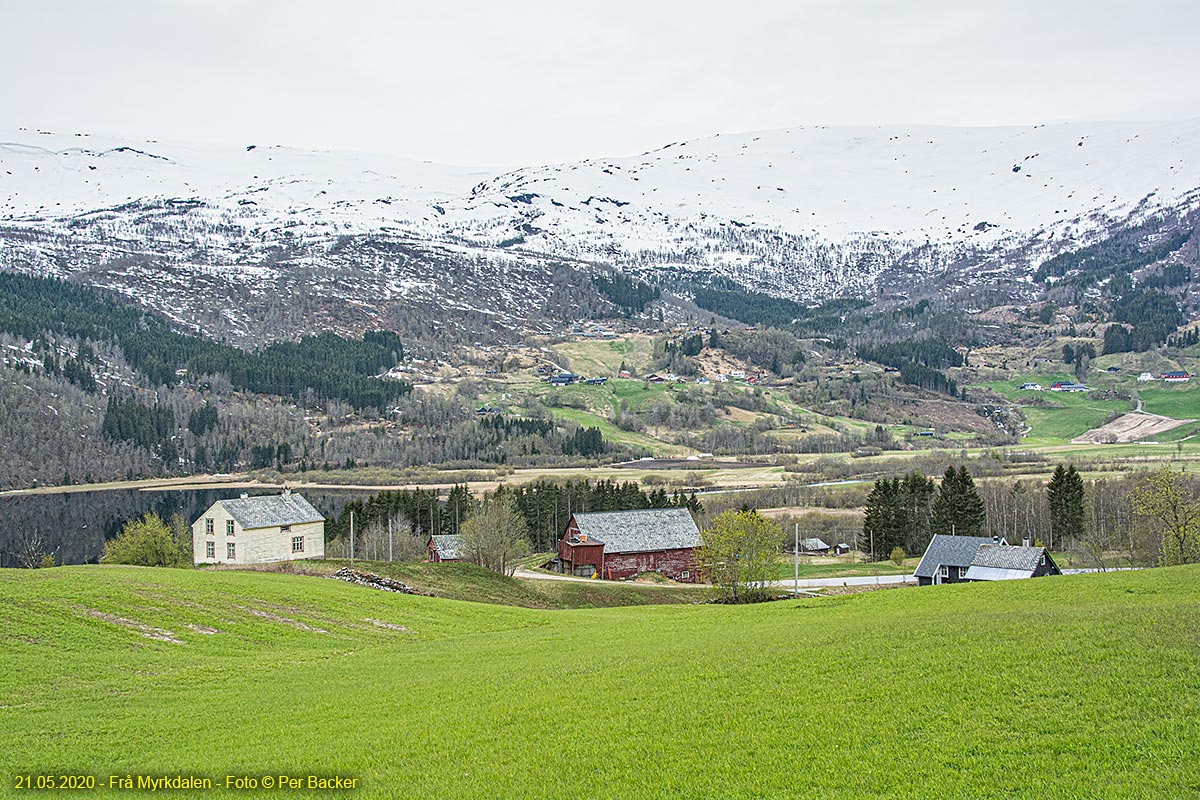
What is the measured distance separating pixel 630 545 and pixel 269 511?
101 ft

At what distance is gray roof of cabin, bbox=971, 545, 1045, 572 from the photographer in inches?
2598

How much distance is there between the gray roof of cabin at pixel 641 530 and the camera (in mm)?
82125

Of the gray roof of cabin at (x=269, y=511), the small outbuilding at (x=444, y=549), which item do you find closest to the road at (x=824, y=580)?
the small outbuilding at (x=444, y=549)

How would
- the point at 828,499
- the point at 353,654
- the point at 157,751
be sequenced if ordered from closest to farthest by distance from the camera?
the point at 157,751
the point at 353,654
the point at 828,499

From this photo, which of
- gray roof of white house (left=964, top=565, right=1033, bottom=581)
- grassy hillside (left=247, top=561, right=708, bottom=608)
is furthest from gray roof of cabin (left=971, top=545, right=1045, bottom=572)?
grassy hillside (left=247, top=561, right=708, bottom=608)

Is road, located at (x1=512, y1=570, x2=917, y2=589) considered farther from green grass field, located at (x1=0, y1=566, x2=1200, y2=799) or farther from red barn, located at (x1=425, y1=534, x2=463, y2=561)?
green grass field, located at (x1=0, y1=566, x2=1200, y2=799)

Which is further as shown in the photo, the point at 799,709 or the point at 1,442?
the point at 1,442

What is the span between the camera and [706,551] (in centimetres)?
6112

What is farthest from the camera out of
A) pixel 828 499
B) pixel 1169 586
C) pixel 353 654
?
pixel 828 499

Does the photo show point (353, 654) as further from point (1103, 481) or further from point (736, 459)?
point (736, 459)

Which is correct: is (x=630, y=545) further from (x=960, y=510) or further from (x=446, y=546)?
(x=960, y=510)

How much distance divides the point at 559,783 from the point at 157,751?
26.5 ft

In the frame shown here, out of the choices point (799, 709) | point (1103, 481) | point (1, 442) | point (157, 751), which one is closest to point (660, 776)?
point (799, 709)

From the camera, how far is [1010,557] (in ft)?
221
